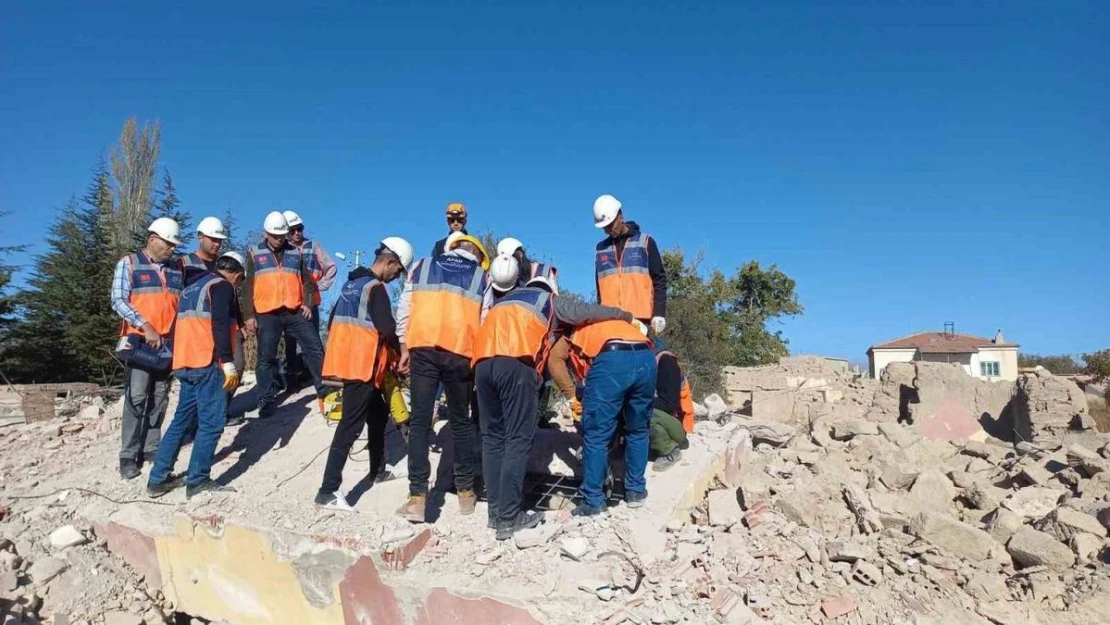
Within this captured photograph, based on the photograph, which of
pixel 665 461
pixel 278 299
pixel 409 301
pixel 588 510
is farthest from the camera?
pixel 278 299

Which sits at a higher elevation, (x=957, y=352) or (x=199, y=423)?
(x=957, y=352)

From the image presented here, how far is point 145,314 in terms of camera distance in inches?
200

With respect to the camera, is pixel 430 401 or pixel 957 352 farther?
pixel 957 352

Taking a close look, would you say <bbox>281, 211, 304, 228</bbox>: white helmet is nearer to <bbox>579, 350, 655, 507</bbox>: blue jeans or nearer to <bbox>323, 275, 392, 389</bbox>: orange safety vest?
<bbox>323, 275, 392, 389</bbox>: orange safety vest

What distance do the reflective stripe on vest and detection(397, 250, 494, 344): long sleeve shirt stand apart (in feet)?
7.81

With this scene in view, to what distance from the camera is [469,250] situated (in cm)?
427

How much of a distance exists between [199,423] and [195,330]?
0.71 metres

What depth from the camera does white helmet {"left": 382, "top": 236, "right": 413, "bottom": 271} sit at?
4.45m

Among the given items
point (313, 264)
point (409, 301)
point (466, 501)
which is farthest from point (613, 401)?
point (313, 264)

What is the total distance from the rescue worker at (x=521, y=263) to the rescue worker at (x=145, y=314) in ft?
9.48

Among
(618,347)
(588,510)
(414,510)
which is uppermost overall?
(618,347)

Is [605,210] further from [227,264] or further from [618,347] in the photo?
[227,264]

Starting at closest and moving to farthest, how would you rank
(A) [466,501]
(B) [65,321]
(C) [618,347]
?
(C) [618,347] < (A) [466,501] < (B) [65,321]

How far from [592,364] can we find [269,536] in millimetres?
2332
